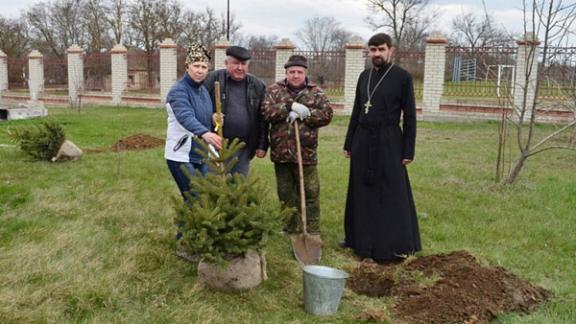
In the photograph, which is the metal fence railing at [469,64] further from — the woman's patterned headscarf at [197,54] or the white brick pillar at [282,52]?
the woman's patterned headscarf at [197,54]

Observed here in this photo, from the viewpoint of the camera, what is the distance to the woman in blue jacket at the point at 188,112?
3.79 meters

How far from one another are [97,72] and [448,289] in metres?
23.8

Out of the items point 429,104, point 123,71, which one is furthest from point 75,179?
point 123,71

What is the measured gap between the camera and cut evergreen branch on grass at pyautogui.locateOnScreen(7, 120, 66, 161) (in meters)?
8.19

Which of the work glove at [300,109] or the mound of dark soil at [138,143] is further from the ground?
the work glove at [300,109]

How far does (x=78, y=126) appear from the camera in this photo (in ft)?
43.0

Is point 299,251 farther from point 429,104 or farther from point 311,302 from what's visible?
point 429,104

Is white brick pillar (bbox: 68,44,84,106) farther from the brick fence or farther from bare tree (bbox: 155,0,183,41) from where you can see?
bare tree (bbox: 155,0,183,41)

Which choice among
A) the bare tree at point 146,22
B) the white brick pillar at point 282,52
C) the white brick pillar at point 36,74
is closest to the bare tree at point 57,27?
the bare tree at point 146,22

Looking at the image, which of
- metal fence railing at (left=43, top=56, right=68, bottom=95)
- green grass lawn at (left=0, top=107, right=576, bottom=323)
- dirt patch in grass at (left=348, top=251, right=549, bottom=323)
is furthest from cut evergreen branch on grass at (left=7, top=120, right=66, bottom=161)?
metal fence railing at (left=43, top=56, right=68, bottom=95)

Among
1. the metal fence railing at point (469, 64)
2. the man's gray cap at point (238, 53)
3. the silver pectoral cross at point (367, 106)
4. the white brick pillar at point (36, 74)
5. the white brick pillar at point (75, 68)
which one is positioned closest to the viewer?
the man's gray cap at point (238, 53)

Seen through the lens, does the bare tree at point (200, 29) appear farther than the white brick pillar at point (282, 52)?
Yes

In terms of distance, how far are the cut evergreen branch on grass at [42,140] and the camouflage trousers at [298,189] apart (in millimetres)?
5025

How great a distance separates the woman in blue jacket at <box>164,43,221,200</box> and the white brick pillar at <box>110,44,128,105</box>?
1832cm
